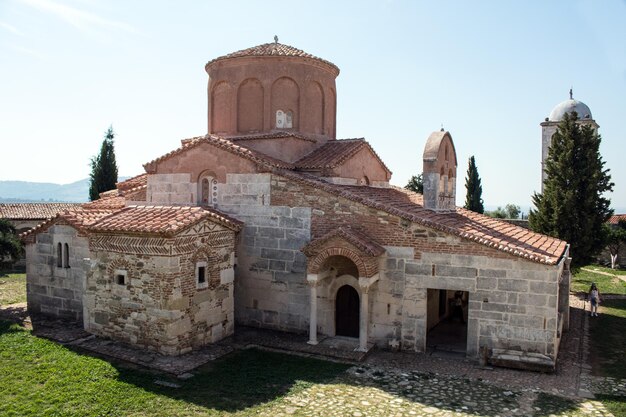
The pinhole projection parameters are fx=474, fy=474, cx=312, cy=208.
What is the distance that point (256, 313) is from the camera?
13492mm

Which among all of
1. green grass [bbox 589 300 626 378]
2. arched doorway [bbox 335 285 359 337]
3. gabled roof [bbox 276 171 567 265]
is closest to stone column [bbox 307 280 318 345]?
arched doorway [bbox 335 285 359 337]

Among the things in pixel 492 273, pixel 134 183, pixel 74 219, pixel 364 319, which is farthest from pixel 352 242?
pixel 134 183

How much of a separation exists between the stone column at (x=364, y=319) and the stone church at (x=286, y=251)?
0.03m

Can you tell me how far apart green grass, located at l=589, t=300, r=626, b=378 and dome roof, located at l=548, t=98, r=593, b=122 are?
589 inches

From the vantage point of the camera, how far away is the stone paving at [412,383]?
27.6 feet

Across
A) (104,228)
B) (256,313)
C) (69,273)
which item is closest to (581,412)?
(256,313)

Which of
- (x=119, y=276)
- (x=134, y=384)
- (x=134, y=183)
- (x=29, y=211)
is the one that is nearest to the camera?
(x=134, y=384)

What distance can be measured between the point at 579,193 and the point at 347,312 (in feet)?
41.9

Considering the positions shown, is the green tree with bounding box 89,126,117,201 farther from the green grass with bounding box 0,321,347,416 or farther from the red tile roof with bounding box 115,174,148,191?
Answer: the green grass with bounding box 0,321,347,416

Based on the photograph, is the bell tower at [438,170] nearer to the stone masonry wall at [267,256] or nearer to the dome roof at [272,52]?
the stone masonry wall at [267,256]

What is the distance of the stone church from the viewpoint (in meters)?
10.7

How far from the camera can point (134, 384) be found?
9.24m

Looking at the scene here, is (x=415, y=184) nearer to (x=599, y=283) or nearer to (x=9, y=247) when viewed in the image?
(x=599, y=283)

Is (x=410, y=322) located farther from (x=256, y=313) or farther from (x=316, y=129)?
(x=316, y=129)
